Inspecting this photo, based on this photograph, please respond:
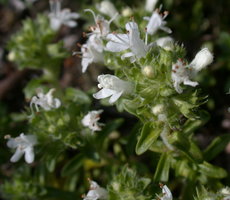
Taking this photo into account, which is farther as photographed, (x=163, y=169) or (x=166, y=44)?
(x=163, y=169)

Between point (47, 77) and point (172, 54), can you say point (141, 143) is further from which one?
point (47, 77)

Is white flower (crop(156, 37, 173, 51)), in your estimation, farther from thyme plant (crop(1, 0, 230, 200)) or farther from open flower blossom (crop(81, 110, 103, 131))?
open flower blossom (crop(81, 110, 103, 131))

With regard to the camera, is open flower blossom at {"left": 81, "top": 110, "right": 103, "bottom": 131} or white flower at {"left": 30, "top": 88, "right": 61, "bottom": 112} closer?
open flower blossom at {"left": 81, "top": 110, "right": 103, "bottom": 131}

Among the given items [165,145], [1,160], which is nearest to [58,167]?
[1,160]

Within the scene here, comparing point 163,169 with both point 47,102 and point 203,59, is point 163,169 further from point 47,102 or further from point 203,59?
point 47,102

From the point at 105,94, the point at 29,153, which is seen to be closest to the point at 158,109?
the point at 105,94

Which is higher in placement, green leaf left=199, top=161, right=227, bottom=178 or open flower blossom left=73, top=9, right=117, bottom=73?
open flower blossom left=73, top=9, right=117, bottom=73

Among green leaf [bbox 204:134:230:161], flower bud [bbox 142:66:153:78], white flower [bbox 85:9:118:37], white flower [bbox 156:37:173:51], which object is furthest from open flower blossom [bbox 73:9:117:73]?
green leaf [bbox 204:134:230:161]
